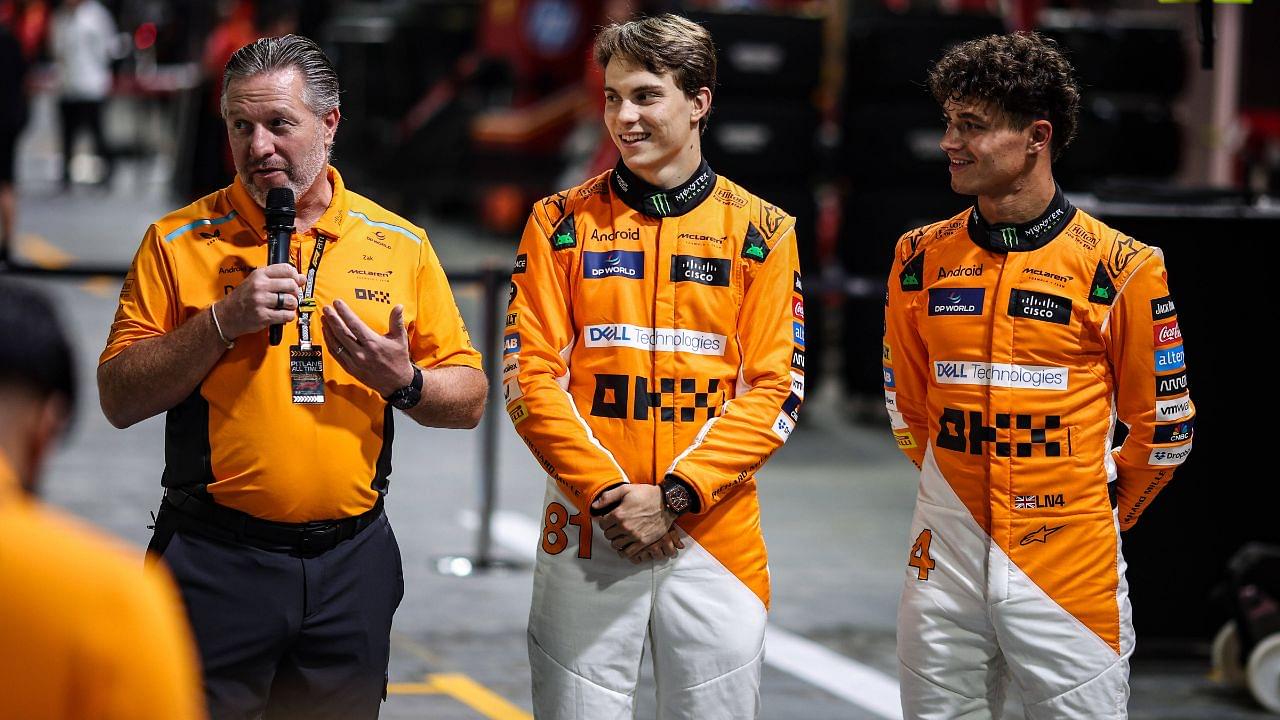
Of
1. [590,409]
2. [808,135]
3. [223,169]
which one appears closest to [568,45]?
[223,169]

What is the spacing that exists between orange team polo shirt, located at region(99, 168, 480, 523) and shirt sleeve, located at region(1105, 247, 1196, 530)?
1.41 m

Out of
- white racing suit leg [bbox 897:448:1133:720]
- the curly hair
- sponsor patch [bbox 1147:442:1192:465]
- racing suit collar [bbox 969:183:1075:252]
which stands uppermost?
the curly hair

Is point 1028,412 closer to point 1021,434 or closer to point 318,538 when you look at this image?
point 1021,434

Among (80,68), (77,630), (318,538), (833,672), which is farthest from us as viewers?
(80,68)

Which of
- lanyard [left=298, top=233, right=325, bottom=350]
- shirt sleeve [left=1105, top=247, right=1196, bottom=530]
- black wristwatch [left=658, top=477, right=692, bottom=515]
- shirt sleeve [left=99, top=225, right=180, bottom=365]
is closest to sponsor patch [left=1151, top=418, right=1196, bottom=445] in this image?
shirt sleeve [left=1105, top=247, right=1196, bottom=530]

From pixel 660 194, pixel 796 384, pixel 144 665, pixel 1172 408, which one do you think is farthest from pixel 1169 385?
pixel 144 665

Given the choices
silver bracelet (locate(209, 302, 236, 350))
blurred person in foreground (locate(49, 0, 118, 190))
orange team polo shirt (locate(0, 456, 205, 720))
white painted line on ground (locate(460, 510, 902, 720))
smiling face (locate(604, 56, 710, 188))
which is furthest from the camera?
blurred person in foreground (locate(49, 0, 118, 190))

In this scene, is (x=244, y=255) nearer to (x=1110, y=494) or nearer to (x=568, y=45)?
(x=1110, y=494)

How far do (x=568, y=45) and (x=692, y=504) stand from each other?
1277cm

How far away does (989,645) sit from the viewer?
339 cm

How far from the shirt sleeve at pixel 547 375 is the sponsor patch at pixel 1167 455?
1177mm

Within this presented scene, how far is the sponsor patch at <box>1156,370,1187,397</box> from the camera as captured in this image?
11.3 ft

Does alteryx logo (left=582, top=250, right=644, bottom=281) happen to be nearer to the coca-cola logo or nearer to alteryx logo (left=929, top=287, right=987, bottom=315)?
alteryx logo (left=929, top=287, right=987, bottom=315)

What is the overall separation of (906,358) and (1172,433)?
0.60m
